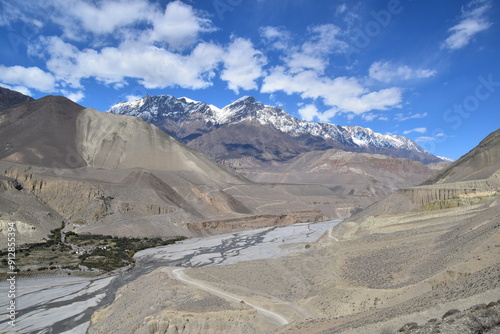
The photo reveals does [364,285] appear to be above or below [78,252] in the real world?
below

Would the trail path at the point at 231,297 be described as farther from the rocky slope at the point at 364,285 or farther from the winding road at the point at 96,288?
the rocky slope at the point at 364,285

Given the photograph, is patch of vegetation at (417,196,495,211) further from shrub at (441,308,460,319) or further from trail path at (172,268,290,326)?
shrub at (441,308,460,319)

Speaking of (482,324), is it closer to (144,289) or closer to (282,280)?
(282,280)

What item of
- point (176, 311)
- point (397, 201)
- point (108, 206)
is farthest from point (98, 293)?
point (108, 206)

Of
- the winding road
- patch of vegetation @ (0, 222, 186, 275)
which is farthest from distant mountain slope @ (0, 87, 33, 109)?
the winding road

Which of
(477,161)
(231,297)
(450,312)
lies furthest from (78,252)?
(477,161)

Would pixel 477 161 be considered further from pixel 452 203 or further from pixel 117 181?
pixel 117 181

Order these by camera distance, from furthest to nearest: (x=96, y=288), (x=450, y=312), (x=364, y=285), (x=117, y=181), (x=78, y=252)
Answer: (x=117, y=181) < (x=78, y=252) < (x=96, y=288) < (x=364, y=285) < (x=450, y=312)
